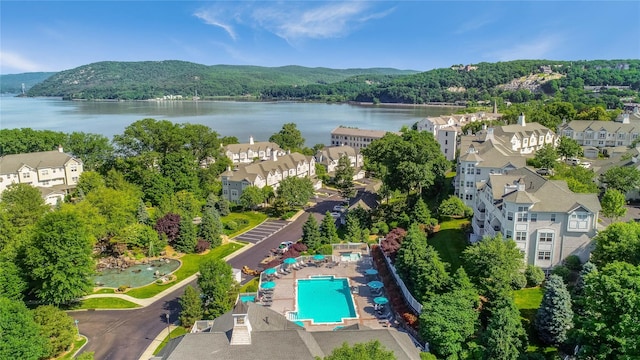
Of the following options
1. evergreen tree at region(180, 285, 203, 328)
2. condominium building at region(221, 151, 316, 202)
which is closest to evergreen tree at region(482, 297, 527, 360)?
evergreen tree at region(180, 285, 203, 328)

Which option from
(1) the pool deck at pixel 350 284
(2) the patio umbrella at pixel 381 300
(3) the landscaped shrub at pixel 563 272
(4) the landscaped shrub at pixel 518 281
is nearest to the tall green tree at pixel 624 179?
(3) the landscaped shrub at pixel 563 272

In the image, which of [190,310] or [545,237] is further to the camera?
[545,237]

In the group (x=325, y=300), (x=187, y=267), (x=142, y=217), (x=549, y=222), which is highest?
(x=549, y=222)

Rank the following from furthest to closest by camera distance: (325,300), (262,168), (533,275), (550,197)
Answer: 1. (262,168)
2. (325,300)
3. (550,197)
4. (533,275)

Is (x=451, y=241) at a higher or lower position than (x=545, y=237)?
lower

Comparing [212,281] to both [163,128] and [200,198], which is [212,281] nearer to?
[200,198]

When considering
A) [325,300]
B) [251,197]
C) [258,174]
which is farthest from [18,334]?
[258,174]

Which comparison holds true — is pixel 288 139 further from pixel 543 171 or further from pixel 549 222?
pixel 549 222
